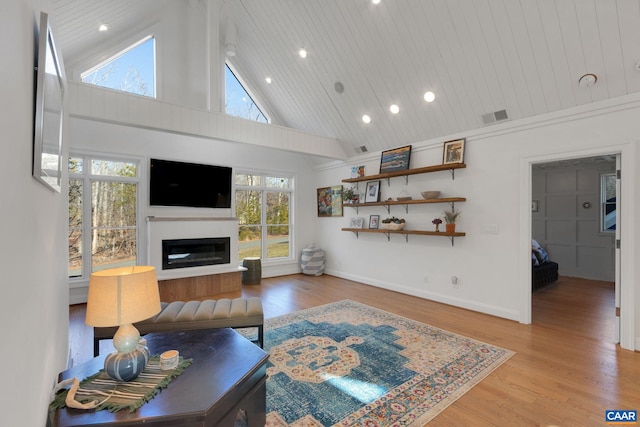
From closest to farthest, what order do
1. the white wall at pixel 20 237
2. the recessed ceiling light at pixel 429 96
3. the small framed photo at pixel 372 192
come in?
the white wall at pixel 20 237 → the recessed ceiling light at pixel 429 96 → the small framed photo at pixel 372 192

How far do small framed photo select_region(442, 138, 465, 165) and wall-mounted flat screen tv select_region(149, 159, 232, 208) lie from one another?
3.94 meters

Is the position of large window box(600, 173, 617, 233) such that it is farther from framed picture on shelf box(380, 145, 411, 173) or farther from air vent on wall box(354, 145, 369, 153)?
air vent on wall box(354, 145, 369, 153)

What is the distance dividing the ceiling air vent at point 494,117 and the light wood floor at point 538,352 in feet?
8.63

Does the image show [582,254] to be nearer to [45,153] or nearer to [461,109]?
[461,109]

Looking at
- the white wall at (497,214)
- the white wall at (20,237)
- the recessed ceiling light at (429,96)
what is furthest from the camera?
the recessed ceiling light at (429,96)

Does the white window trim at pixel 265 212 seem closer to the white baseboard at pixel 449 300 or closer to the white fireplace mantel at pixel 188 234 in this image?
the white fireplace mantel at pixel 188 234

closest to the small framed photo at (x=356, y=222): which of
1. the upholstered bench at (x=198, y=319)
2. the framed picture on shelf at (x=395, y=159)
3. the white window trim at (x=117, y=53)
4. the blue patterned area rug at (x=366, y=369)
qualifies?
the framed picture on shelf at (x=395, y=159)

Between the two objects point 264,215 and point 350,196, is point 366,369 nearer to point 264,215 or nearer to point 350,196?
point 350,196

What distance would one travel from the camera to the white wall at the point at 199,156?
4703 mm

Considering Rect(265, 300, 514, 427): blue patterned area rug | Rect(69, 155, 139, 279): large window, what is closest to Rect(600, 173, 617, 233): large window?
Rect(265, 300, 514, 427): blue patterned area rug

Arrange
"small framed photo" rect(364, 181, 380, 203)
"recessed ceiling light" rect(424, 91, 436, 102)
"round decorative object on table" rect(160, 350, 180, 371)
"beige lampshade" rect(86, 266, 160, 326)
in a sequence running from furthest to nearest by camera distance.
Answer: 1. "small framed photo" rect(364, 181, 380, 203)
2. "recessed ceiling light" rect(424, 91, 436, 102)
3. "round decorative object on table" rect(160, 350, 180, 371)
4. "beige lampshade" rect(86, 266, 160, 326)

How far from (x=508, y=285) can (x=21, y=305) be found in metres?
4.60

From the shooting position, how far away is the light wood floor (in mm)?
2117

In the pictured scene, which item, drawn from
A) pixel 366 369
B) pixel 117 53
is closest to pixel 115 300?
pixel 366 369
